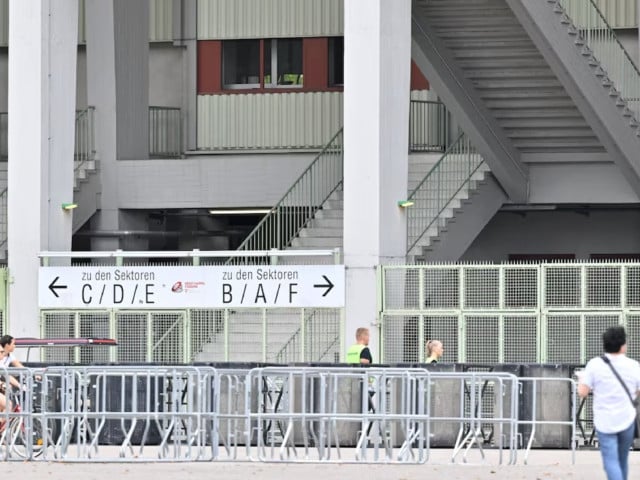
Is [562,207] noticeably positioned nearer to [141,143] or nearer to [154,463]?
[141,143]

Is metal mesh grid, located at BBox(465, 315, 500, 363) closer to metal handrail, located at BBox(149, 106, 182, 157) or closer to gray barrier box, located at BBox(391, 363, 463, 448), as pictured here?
gray barrier box, located at BBox(391, 363, 463, 448)

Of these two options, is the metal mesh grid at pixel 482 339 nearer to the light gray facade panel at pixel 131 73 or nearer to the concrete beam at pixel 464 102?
the concrete beam at pixel 464 102

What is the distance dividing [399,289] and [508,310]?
7.37ft

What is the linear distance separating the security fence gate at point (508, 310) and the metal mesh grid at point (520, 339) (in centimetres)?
2

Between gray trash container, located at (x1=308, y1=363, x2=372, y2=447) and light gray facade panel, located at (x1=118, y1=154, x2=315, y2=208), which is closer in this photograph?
gray trash container, located at (x1=308, y1=363, x2=372, y2=447)

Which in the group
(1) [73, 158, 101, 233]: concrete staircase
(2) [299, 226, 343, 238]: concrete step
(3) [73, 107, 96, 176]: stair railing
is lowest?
(2) [299, 226, 343, 238]: concrete step

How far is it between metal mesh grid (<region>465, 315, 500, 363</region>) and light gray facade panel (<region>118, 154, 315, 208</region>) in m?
10.8

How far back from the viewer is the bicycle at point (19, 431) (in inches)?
845

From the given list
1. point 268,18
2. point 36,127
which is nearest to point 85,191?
point 36,127

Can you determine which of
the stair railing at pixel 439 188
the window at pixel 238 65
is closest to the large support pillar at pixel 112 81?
the window at pixel 238 65

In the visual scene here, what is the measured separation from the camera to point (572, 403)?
23.6m

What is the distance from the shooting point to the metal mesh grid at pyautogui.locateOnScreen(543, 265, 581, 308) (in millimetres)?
29141

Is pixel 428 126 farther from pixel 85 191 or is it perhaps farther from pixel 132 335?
pixel 132 335

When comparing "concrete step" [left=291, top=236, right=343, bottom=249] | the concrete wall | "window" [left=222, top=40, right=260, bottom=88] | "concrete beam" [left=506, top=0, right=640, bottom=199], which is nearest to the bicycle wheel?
"concrete beam" [left=506, top=0, right=640, bottom=199]
